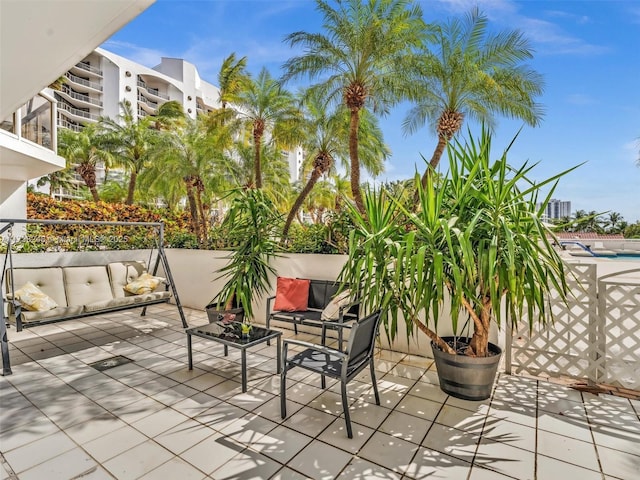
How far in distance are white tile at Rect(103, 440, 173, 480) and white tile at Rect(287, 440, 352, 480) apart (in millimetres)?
870

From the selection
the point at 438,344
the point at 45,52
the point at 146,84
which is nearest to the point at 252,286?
the point at 438,344

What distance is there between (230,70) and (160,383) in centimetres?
1028

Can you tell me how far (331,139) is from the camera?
9.78m

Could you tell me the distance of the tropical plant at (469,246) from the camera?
262 centimetres

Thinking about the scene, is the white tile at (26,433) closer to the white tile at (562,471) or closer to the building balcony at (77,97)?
the white tile at (562,471)

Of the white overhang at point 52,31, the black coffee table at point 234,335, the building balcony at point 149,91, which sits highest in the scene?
the building balcony at point 149,91

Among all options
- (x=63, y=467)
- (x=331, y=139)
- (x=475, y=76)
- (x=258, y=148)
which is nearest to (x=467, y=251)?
(x=63, y=467)

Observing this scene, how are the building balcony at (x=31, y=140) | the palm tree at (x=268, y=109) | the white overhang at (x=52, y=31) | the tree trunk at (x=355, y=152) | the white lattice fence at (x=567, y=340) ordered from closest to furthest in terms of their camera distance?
1. the white overhang at (x=52, y=31)
2. the white lattice fence at (x=567, y=340)
3. the building balcony at (x=31, y=140)
4. the tree trunk at (x=355, y=152)
5. the palm tree at (x=268, y=109)

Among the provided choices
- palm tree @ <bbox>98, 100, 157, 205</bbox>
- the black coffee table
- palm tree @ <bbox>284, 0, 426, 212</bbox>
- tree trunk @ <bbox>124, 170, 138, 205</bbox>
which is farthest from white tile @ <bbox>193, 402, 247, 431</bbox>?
tree trunk @ <bbox>124, 170, 138, 205</bbox>

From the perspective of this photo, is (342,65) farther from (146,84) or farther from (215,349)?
(146,84)

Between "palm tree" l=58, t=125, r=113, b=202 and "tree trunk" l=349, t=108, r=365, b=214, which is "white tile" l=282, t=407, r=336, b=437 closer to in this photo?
"tree trunk" l=349, t=108, r=365, b=214

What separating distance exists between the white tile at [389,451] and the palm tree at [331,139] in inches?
265

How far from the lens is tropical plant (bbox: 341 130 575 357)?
262 cm

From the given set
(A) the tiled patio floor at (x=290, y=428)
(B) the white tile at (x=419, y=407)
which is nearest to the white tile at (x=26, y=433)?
(A) the tiled patio floor at (x=290, y=428)
